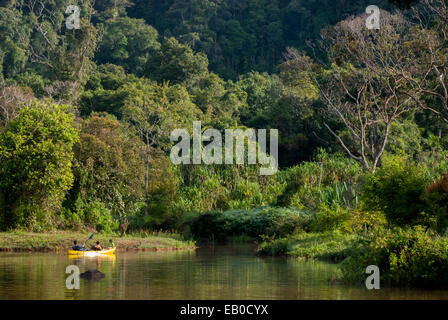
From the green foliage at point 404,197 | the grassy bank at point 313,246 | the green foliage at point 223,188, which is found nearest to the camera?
the green foliage at point 404,197

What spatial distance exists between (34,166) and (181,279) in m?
11.6

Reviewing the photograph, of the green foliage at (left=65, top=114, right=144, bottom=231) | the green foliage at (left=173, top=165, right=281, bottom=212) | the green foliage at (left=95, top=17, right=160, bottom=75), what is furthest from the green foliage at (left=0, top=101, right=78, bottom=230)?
the green foliage at (left=95, top=17, right=160, bottom=75)

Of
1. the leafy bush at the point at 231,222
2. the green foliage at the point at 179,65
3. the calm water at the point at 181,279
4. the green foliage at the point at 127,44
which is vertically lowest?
the calm water at the point at 181,279

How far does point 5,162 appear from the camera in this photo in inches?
999

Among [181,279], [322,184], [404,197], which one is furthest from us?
[322,184]

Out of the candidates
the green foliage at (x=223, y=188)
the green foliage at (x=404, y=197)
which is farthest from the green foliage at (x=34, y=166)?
the green foliage at (x=404, y=197)

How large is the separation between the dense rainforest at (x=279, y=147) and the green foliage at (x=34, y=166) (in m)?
0.06

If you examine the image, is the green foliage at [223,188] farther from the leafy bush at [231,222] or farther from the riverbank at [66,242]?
the riverbank at [66,242]

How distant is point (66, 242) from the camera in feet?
74.1

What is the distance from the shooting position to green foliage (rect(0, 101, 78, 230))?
24.9 m

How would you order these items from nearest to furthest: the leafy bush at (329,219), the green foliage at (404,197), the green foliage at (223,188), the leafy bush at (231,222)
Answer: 1. the green foliage at (404,197)
2. the leafy bush at (329,219)
3. the leafy bush at (231,222)
4. the green foliage at (223,188)

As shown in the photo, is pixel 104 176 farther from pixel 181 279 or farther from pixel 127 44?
pixel 127 44

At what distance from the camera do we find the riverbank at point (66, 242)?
22219 mm

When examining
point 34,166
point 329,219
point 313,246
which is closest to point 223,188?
point 329,219
